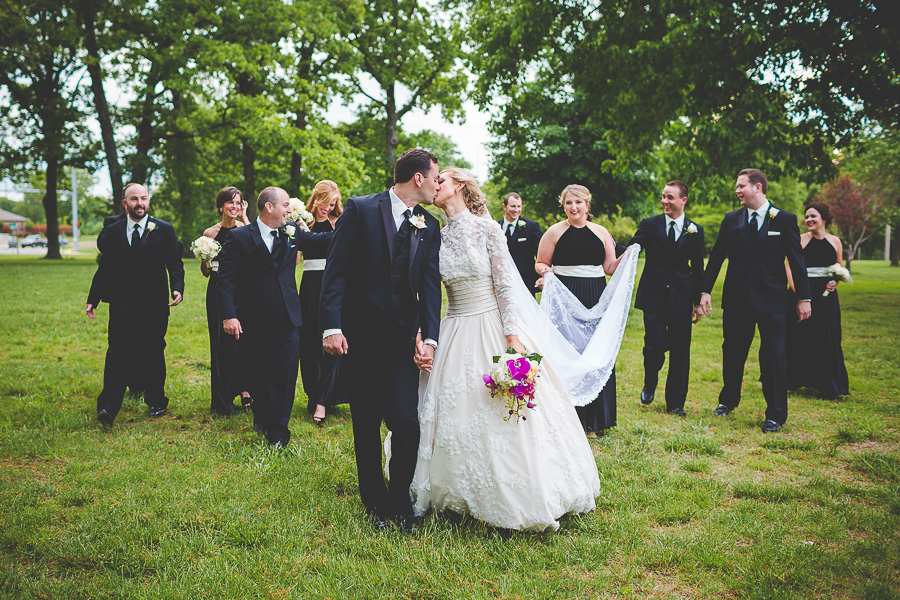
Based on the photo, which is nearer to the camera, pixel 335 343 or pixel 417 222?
pixel 335 343

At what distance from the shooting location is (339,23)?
29.4 meters

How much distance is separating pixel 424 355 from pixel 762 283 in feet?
14.9

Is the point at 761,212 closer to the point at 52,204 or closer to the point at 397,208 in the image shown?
the point at 397,208

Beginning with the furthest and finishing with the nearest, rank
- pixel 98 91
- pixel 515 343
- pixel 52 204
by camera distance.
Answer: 1. pixel 52 204
2. pixel 98 91
3. pixel 515 343

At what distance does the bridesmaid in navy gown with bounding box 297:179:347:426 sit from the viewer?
6.71 m

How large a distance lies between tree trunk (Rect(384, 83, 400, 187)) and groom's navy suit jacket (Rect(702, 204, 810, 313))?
→ 84.9 feet

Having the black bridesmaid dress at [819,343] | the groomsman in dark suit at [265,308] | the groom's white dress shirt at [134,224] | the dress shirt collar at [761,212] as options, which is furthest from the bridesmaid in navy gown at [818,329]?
the groom's white dress shirt at [134,224]

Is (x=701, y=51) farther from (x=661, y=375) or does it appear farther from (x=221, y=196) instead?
(x=221, y=196)

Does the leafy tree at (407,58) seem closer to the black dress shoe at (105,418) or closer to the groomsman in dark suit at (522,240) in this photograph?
the groomsman in dark suit at (522,240)

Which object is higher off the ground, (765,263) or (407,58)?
(407,58)

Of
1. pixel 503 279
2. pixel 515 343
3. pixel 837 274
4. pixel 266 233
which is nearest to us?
pixel 515 343

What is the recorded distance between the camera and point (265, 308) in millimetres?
5703

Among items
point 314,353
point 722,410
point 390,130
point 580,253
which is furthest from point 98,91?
point 722,410

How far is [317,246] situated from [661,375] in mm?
5662
